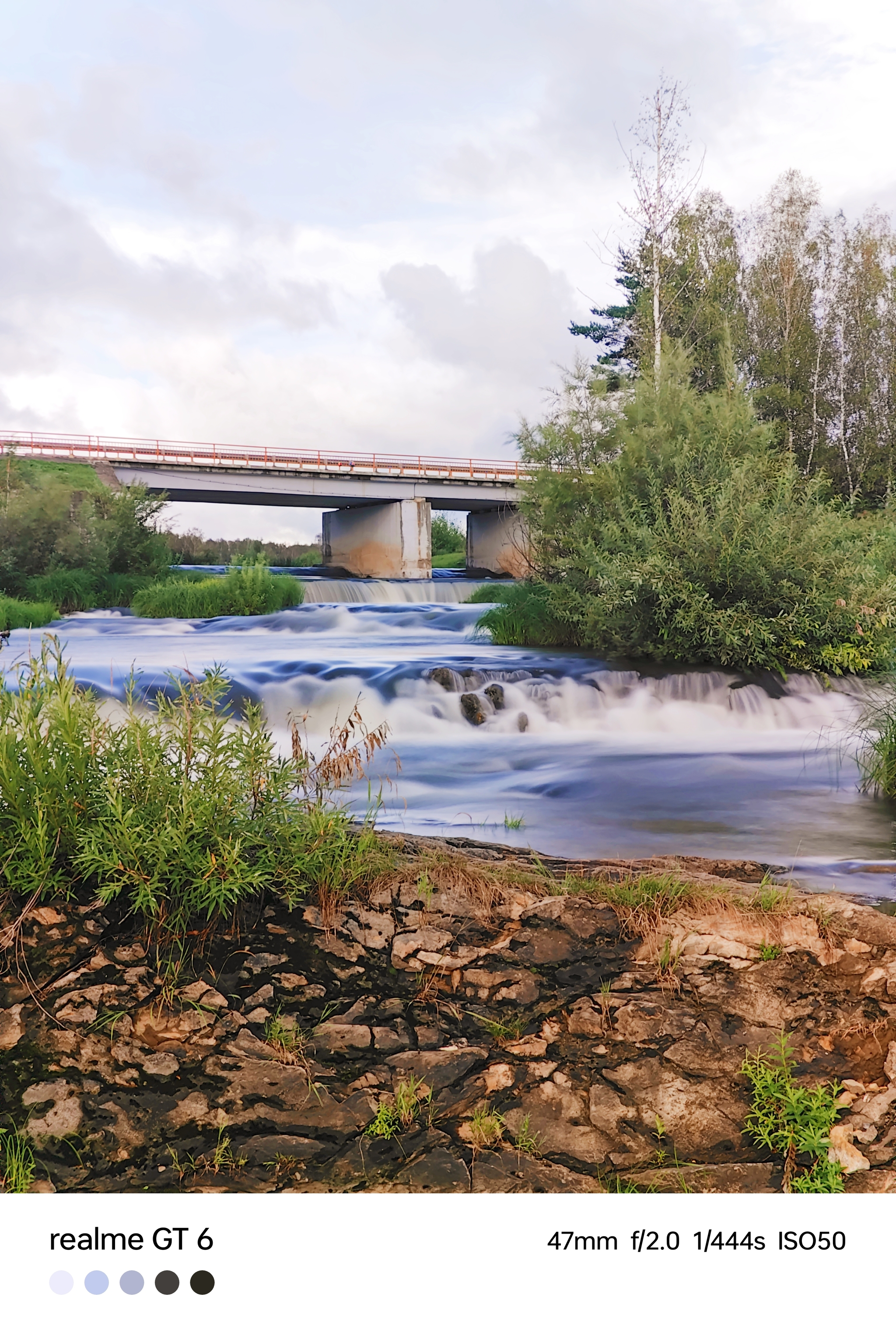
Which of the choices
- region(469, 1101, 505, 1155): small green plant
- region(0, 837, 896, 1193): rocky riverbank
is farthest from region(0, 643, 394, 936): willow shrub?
region(469, 1101, 505, 1155): small green plant

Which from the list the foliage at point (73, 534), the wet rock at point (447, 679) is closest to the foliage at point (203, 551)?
the foliage at point (73, 534)

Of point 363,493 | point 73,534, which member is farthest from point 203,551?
point 363,493

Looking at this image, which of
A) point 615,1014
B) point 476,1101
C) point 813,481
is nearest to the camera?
point 476,1101

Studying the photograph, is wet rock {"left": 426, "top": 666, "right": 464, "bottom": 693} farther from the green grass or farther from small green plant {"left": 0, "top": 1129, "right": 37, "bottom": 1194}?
small green plant {"left": 0, "top": 1129, "right": 37, "bottom": 1194}

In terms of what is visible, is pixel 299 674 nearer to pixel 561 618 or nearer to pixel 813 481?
pixel 561 618

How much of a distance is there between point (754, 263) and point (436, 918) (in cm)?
2078

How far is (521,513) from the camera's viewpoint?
12.1 meters

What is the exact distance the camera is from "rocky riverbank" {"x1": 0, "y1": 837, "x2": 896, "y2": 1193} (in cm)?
223

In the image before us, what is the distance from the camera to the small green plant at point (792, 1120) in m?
2.21

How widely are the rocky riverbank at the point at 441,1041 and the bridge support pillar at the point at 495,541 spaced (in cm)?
1078

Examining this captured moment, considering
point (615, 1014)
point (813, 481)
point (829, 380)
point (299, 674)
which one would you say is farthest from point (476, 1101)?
point (829, 380)

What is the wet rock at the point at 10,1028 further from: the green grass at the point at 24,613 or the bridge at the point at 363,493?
the bridge at the point at 363,493
